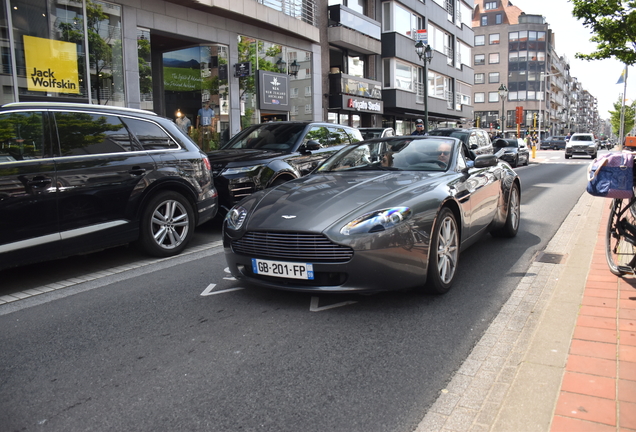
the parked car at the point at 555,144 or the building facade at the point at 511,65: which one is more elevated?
the building facade at the point at 511,65

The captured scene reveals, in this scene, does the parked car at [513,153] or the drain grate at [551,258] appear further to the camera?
the parked car at [513,153]

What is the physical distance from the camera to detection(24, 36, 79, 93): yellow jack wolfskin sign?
1201 centimetres

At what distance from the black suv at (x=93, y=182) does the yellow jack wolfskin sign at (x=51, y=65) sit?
7329 millimetres

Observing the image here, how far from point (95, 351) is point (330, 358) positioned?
60.3 inches

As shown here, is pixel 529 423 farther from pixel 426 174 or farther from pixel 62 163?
pixel 62 163

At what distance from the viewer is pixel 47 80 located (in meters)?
Answer: 12.4

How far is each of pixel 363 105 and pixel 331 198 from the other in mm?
24274

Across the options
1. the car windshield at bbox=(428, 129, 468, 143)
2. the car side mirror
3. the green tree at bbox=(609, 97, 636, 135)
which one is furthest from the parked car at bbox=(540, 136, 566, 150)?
the car side mirror

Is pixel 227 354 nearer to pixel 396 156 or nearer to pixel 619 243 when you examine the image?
pixel 396 156

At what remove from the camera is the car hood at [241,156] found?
7.94m

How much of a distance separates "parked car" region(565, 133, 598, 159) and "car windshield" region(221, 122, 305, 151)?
115ft

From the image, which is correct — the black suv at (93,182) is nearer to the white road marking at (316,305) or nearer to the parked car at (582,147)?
the white road marking at (316,305)

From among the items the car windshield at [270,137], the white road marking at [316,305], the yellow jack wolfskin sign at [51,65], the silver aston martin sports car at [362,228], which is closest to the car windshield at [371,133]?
the car windshield at [270,137]

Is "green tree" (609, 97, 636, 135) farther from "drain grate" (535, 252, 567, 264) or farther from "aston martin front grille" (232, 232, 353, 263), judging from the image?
"aston martin front grille" (232, 232, 353, 263)
